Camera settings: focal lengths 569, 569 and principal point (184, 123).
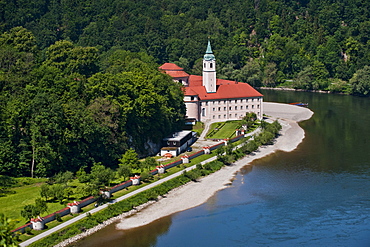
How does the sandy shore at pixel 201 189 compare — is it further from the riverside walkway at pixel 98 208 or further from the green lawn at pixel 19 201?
the green lawn at pixel 19 201

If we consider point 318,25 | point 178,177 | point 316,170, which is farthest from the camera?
point 318,25

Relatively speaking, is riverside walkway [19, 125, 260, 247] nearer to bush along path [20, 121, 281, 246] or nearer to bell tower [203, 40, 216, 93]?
bush along path [20, 121, 281, 246]

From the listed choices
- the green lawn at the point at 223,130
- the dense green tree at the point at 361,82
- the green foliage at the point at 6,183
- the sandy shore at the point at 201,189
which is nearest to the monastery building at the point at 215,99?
the green lawn at the point at 223,130

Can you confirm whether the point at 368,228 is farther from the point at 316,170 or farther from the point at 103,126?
the point at 103,126

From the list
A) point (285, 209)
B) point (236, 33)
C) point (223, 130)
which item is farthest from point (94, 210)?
point (236, 33)

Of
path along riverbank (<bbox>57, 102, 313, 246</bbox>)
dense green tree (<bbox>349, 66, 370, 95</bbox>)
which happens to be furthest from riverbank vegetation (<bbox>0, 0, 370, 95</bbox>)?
path along riverbank (<bbox>57, 102, 313, 246</bbox>)

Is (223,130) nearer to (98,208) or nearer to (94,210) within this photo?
(98,208)

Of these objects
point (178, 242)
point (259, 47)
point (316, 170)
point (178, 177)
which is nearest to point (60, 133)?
point (178, 177)
